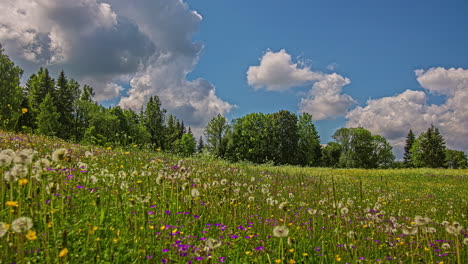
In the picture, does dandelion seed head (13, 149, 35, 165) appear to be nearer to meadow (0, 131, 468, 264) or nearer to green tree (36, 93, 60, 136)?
meadow (0, 131, 468, 264)

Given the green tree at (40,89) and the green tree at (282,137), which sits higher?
the green tree at (40,89)

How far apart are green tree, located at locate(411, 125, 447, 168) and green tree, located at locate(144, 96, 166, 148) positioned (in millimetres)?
65297

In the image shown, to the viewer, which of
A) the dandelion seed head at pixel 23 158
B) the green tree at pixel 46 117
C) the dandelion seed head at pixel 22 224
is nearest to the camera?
the dandelion seed head at pixel 22 224

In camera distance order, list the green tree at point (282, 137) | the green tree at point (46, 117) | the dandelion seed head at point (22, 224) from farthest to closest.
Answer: the green tree at point (282, 137) → the green tree at point (46, 117) → the dandelion seed head at point (22, 224)

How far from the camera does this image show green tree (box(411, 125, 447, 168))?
6562 centimetres

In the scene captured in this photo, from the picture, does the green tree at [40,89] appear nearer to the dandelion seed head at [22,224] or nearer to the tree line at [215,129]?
the tree line at [215,129]

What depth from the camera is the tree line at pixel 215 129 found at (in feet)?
134

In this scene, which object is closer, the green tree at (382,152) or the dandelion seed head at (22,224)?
the dandelion seed head at (22,224)

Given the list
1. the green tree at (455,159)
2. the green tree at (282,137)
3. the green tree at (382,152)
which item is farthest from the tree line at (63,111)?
the green tree at (455,159)

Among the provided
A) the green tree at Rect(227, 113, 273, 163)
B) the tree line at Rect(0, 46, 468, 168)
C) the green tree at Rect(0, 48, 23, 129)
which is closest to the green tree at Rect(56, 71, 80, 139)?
the tree line at Rect(0, 46, 468, 168)

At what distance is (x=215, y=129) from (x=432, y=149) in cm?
5416

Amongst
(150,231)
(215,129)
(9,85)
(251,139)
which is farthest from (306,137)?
(150,231)

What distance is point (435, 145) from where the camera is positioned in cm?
6625

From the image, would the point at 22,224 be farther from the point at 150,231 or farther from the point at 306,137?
Answer: the point at 306,137
